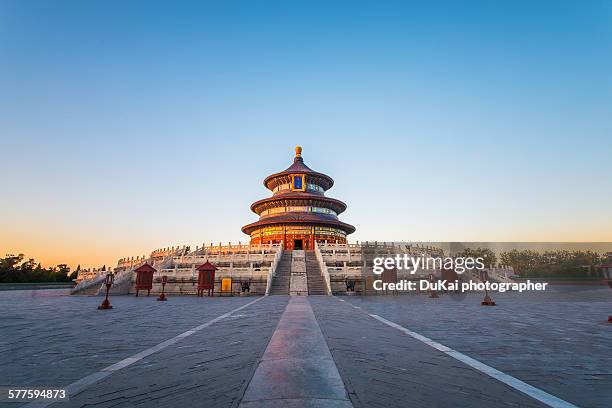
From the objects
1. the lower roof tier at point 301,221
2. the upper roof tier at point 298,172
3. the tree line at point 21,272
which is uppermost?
the upper roof tier at point 298,172

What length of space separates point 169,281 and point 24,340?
19518 millimetres

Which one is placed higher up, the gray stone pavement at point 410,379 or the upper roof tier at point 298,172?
the upper roof tier at point 298,172

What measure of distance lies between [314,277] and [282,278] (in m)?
2.50

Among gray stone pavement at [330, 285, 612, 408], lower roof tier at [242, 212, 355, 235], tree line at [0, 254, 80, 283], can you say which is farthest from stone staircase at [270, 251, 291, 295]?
tree line at [0, 254, 80, 283]

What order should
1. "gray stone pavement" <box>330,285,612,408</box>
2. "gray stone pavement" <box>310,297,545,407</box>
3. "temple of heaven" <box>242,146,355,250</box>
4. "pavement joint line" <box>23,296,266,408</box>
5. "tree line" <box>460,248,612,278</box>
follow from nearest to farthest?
"gray stone pavement" <box>310,297,545,407</box> → "pavement joint line" <box>23,296,266,408</box> → "gray stone pavement" <box>330,285,612,408</box> → "temple of heaven" <box>242,146,355,250</box> → "tree line" <box>460,248,612,278</box>

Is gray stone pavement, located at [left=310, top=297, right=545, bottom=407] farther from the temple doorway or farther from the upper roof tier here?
the upper roof tier

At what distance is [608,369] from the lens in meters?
4.74

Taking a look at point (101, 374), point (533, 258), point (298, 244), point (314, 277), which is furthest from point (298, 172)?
point (533, 258)

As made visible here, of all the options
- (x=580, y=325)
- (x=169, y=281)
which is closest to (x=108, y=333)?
(x=580, y=325)

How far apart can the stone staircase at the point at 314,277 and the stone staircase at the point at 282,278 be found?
160 cm

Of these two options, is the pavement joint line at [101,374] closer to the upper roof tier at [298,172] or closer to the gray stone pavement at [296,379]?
the gray stone pavement at [296,379]

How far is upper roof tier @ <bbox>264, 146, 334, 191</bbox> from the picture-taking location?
50.8 metres

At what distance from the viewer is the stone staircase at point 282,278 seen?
23.3 metres

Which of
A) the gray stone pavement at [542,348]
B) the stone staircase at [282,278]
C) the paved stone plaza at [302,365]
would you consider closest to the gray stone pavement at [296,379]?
the paved stone plaza at [302,365]
